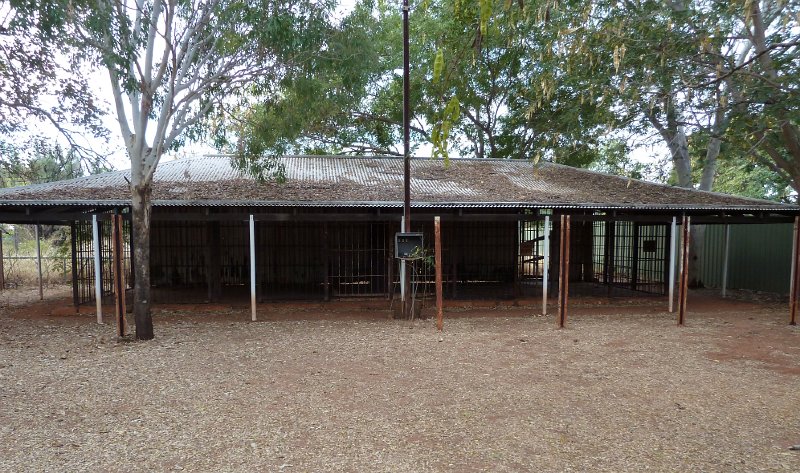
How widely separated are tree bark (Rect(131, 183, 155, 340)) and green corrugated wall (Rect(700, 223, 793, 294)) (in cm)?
1499

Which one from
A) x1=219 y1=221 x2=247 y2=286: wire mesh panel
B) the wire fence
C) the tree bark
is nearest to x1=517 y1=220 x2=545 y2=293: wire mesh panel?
x1=219 y1=221 x2=247 y2=286: wire mesh panel

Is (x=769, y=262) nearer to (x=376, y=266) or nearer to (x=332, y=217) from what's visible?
(x=376, y=266)

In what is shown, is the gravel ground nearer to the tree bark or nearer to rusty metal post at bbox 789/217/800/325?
the tree bark

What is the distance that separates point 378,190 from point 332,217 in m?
1.66

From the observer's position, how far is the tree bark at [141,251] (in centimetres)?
689

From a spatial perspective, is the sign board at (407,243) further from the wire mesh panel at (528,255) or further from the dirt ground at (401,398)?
the wire mesh panel at (528,255)

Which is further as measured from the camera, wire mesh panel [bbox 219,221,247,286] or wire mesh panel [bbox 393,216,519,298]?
wire mesh panel [bbox 393,216,519,298]

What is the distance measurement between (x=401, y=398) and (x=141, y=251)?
4644 mm

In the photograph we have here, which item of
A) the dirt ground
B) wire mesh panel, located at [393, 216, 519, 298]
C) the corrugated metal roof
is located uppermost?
the corrugated metal roof

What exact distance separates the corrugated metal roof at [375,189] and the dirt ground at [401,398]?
2.32 meters

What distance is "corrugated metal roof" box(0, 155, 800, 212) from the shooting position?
8.83 m

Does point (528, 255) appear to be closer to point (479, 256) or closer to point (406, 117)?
point (479, 256)

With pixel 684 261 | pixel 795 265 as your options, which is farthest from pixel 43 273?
pixel 795 265

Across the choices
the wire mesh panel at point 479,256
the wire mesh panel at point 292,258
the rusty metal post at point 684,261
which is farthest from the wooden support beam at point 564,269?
the wire mesh panel at point 292,258
